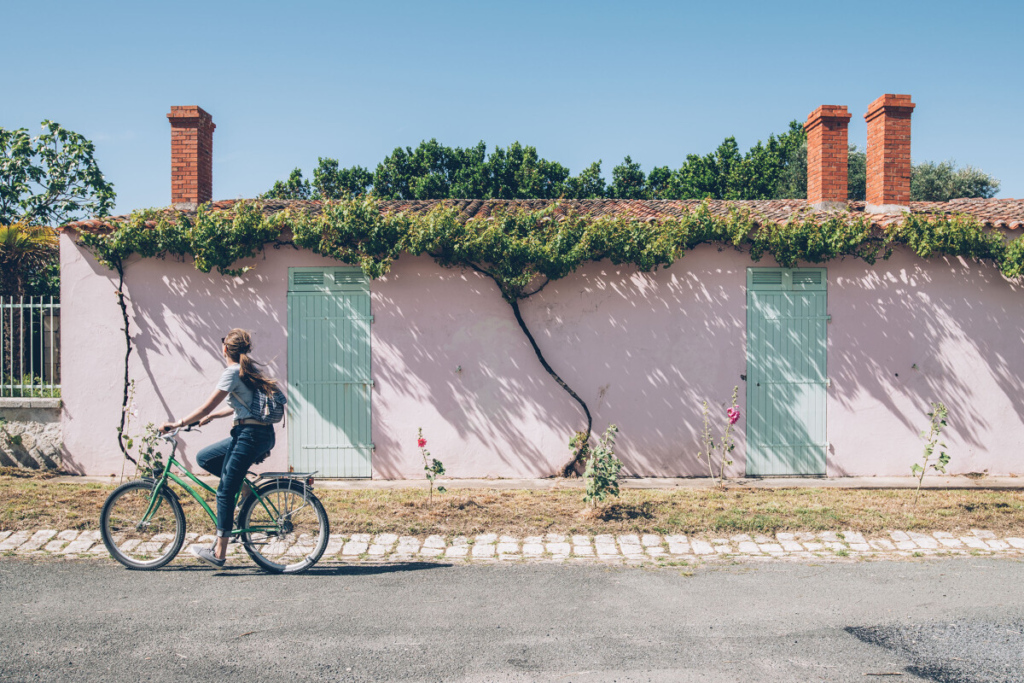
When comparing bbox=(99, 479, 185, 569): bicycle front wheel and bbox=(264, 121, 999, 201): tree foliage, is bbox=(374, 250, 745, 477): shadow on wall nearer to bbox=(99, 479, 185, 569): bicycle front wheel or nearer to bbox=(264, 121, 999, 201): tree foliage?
bbox=(99, 479, 185, 569): bicycle front wheel

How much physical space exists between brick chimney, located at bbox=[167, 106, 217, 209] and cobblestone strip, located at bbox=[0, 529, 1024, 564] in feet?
18.1

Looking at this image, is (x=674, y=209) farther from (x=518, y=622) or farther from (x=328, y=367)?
(x=518, y=622)

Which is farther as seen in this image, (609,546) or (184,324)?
(184,324)

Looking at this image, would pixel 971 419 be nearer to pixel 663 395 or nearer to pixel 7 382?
pixel 663 395

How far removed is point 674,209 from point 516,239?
2722mm

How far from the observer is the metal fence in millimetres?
8781

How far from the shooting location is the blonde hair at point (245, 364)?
16.9 feet

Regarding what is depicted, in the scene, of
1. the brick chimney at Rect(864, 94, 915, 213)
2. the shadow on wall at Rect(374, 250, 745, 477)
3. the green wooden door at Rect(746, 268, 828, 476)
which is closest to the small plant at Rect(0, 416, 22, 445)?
the shadow on wall at Rect(374, 250, 745, 477)

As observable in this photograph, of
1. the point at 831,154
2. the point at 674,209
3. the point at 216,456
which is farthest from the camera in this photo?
the point at 831,154

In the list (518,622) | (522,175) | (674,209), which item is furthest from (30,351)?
(522,175)

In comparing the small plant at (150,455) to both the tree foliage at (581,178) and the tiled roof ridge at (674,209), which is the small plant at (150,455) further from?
the tree foliage at (581,178)

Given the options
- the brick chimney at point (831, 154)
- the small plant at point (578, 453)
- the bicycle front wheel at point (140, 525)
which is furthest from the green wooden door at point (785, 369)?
the bicycle front wheel at point (140, 525)

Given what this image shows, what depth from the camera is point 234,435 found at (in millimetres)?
5203

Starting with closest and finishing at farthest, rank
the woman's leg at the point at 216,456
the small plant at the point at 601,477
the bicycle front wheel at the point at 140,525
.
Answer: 1. the woman's leg at the point at 216,456
2. the bicycle front wheel at the point at 140,525
3. the small plant at the point at 601,477
